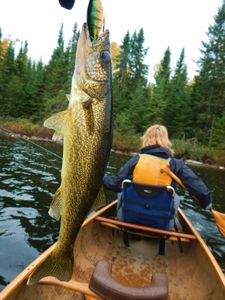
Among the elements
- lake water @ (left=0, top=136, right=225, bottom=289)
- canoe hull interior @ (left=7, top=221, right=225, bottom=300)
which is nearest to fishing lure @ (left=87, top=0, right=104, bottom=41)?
canoe hull interior @ (left=7, top=221, right=225, bottom=300)

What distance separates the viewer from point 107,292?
344 centimetres

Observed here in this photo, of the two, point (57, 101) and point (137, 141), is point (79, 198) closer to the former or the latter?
point (137, 141)

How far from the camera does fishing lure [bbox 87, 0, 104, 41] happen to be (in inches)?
71.5

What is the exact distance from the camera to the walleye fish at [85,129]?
2082 mm

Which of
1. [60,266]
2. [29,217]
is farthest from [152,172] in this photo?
[29,217]

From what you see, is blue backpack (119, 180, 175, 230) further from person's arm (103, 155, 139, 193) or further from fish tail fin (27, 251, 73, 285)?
fish tail fin (27, 251, 73, 285)

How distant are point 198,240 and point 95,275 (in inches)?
88.8

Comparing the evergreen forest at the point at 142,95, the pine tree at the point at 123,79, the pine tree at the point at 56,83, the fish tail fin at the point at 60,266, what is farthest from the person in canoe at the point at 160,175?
the pine tree at the point at 123,79

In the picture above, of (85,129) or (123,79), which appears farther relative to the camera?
(123,79)

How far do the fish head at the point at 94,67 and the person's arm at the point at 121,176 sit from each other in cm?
313

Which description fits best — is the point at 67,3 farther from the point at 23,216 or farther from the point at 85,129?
the point at 23,216

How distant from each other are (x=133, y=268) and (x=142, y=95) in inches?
1533

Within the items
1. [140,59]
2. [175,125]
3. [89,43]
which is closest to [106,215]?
[89,43]

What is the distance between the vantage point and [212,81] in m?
39.0
